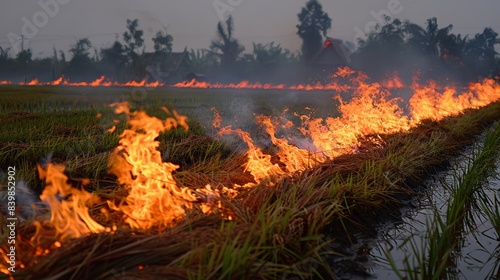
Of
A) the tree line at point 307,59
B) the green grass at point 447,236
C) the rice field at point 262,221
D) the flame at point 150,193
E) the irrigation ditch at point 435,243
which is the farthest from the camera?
the tree line at point 307,59

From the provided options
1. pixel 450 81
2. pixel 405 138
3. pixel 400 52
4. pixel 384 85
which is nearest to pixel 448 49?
pixel 450 81

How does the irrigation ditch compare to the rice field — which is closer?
the rice field

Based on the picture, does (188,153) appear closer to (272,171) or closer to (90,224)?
(272,171)

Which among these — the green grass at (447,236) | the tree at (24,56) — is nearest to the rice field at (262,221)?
the green grass at (447,236)

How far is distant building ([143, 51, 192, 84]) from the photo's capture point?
156ft

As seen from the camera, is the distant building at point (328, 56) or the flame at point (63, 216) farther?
the distant building at point (328, 56)

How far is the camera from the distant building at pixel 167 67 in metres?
47.4

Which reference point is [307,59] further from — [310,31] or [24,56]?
[24,56]

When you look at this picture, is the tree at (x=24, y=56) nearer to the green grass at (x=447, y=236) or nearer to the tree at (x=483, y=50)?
the tree at (x=483, y=50)

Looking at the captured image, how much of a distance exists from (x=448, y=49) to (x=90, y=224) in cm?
4811

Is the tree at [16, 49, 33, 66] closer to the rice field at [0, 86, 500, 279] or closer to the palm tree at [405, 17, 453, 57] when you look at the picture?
the palm tree at [405, 17, 453, 57]

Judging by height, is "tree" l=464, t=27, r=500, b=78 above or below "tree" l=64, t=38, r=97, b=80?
above

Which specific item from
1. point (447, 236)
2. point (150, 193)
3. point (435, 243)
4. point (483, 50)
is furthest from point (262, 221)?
point (483, 50)

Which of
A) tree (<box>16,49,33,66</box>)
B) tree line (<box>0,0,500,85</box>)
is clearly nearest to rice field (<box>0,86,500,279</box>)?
tree line (<box>0,0,500,85</box>)
